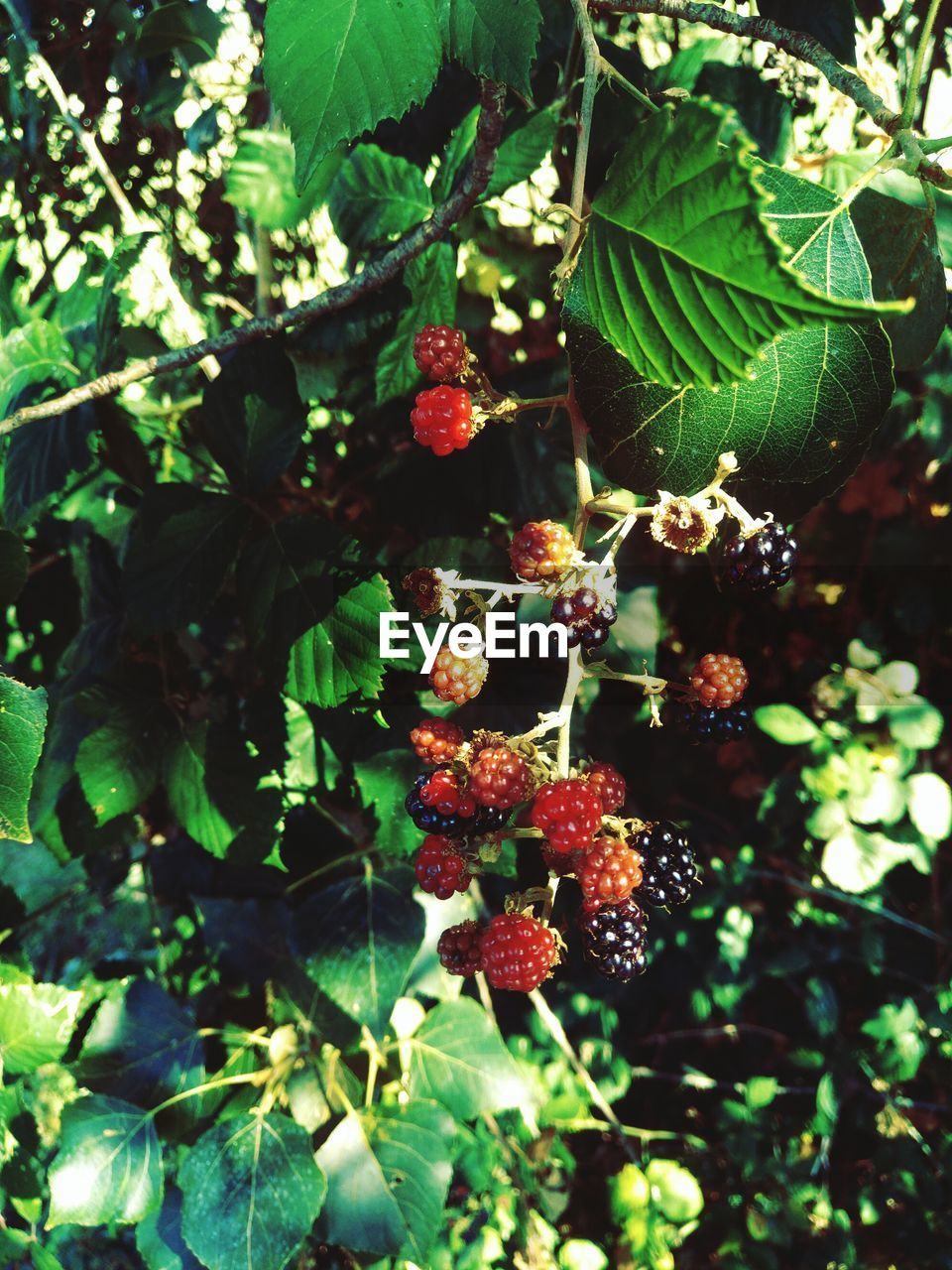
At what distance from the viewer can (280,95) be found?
15.8 inches

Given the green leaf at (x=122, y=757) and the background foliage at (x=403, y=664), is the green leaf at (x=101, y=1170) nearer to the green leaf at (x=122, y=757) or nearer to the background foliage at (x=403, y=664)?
the background foliage at (x=403, y=664)

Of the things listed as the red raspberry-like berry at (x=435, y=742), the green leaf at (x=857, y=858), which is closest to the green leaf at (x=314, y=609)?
the red raspberry-like berry at (x=435, y=742)

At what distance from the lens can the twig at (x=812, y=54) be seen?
0.39 m

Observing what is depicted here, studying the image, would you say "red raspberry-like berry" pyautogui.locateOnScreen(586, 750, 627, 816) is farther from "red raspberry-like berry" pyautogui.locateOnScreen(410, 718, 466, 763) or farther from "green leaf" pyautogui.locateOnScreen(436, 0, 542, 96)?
"green leaf" pyautogui.locateOnScreen(436, 0, 542, 96)

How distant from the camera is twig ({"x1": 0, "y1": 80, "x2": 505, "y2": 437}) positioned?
478mm

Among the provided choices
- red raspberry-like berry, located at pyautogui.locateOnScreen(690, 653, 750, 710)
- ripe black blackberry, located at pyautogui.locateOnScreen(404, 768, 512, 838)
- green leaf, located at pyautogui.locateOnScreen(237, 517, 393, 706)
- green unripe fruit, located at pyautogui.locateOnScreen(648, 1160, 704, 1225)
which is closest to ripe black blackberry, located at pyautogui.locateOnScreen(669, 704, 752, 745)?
red raspberry-like berry, located at pyautogui.locateOnScreen(690, 653, 750, 710)

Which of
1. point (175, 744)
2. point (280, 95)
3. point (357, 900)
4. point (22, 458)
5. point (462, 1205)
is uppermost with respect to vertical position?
point (280, 95)

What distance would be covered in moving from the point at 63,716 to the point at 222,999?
1.34 ft

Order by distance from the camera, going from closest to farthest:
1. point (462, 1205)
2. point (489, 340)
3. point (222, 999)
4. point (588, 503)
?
point (588, 503), point (222, 999), point (489, 340), point (462, 1205)

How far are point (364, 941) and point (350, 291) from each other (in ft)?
1.71

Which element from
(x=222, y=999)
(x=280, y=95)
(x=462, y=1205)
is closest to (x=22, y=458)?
(x=280, y=95)

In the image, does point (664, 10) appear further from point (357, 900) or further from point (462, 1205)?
point (462, 1205)

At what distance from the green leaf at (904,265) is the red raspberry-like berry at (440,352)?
263 millimetres

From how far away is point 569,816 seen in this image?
15.4 inches
